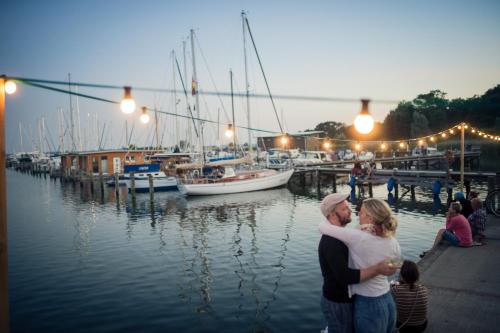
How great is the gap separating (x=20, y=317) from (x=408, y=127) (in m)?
97.1

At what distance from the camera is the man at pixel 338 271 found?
335 centimetres

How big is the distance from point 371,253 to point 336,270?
0.36m

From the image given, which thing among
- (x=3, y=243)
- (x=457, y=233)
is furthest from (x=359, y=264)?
(x=457, y=233)

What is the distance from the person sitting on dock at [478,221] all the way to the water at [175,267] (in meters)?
3.05

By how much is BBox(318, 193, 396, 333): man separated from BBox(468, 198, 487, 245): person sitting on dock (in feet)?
28.0

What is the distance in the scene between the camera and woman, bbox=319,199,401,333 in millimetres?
3359

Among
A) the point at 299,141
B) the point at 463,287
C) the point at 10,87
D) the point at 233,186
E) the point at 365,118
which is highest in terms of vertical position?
the point at 299,141

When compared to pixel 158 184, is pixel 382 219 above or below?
above

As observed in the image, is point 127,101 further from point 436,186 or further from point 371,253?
point 436,186

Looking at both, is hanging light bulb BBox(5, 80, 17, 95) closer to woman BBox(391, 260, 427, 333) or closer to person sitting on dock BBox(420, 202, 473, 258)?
woman BBox(391, 260, 427, 333)

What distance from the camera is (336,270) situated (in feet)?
11.1

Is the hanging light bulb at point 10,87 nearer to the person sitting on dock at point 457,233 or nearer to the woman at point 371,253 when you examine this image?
the woman at point 371,253

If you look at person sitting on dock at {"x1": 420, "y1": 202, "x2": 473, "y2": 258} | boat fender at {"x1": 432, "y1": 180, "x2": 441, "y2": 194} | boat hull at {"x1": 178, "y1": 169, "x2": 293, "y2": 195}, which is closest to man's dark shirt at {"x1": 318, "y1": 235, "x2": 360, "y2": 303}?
person sitting on dock at {"x1": 420, "y1": 202, "x2": 473, "y2": 258}

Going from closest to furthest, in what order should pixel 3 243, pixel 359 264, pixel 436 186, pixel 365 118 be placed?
pixel 359 264 → pixel 3 243 → pixel 365 118 → pixel 436 186
